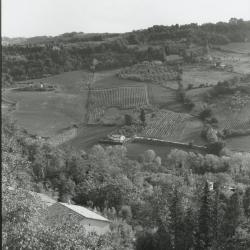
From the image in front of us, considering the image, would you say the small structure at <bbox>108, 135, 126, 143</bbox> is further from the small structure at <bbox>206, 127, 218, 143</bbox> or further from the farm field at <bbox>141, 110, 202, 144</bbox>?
the small structure at <bbox>206, 127, 218, 143</bbox>

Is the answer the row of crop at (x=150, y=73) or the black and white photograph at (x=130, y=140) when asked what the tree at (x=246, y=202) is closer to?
the black and white photograph at (x=130, y=140)

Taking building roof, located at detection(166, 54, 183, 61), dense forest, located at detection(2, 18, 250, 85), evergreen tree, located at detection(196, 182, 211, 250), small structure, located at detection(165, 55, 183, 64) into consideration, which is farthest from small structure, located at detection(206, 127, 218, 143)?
building roof, located at detection(166, 54, 183, 61)

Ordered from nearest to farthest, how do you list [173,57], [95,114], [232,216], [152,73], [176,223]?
[176,223] < [232,216] < [95,114] < [152,73] < [173,57]

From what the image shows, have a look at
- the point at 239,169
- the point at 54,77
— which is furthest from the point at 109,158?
the point at 54,77

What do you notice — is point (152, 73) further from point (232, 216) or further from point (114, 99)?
point (232, 216)

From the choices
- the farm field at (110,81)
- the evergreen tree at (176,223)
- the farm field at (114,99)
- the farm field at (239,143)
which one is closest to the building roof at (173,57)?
the farm field at (110,81)

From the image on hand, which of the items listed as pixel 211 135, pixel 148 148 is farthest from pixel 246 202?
pixel 148 148

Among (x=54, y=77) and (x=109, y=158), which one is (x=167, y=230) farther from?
(x=54, y=77)
